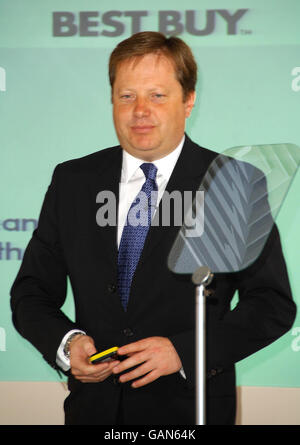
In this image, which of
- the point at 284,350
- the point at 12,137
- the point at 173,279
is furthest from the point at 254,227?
the point at 12,137

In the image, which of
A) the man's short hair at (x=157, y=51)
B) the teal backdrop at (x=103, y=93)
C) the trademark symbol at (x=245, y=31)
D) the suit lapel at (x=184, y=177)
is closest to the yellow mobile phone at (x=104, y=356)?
the suit lapel at (x=184, y=177)

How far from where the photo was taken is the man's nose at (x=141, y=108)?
68.8 inches

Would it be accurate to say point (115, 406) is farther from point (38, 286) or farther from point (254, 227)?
point (254, 227)

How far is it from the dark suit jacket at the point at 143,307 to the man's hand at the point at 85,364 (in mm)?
98

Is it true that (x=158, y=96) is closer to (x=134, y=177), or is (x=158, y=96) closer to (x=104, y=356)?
(x=134, y=177)

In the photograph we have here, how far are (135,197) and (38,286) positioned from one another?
397mm

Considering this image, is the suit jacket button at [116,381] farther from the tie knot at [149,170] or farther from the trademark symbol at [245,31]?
the trademark symbol at [245,31]

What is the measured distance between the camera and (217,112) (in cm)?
283

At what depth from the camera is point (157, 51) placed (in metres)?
1.79

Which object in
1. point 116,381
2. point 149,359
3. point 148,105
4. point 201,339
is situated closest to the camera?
point 201,339

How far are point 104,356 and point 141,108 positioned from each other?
71cm

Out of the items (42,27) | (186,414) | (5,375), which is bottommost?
(5,375)

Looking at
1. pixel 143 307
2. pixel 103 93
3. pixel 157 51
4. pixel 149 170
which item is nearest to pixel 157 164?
pixel 149 170

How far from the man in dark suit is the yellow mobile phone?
0.01 meters
